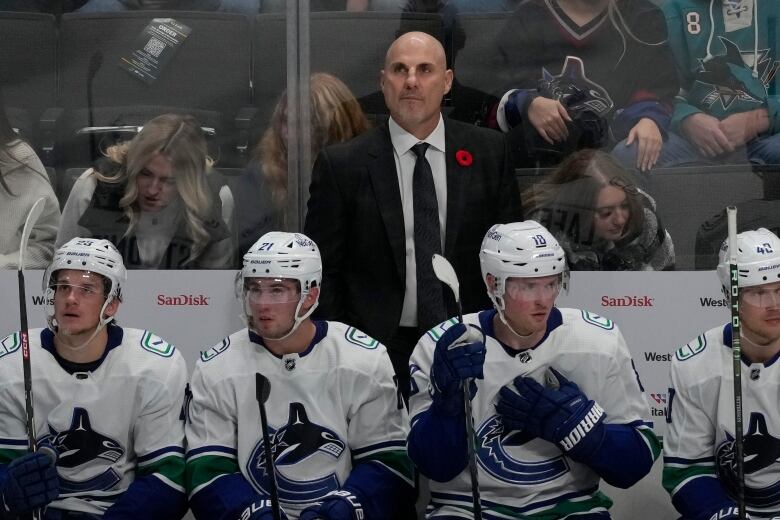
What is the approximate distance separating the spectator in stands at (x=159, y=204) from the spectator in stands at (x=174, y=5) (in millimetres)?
370

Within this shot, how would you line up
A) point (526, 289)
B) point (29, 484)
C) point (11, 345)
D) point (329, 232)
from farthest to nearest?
point (329, 232) → point (11, 345) → point (526, 289) → point (29, 484)

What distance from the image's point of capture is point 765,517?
335 cm

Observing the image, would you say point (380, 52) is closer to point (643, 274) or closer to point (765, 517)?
point (643, 274)

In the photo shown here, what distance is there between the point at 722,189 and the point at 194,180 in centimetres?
166

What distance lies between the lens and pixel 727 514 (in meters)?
3.22

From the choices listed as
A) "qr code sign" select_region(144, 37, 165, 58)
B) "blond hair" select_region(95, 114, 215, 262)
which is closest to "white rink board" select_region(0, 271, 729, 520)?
"blond hair" select_region(95, 114, 215, 262)

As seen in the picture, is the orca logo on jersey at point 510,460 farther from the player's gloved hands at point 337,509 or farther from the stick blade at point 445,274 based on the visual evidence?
the stick blade at point 445,274

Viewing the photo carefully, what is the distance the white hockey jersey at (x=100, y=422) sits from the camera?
3.49 m

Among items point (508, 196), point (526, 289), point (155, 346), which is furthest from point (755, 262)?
point (155, 346)

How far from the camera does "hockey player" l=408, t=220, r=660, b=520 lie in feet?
10.8

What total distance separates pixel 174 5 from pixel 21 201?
792 millimetres

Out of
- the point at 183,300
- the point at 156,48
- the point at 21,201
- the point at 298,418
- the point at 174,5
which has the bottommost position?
the point at 298,418

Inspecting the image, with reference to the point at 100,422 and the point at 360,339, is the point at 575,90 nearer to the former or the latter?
the point at 360,339

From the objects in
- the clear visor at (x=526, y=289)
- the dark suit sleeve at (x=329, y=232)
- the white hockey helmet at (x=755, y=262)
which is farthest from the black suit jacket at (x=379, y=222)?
the white hockey helmet at (x=755, y=262)
